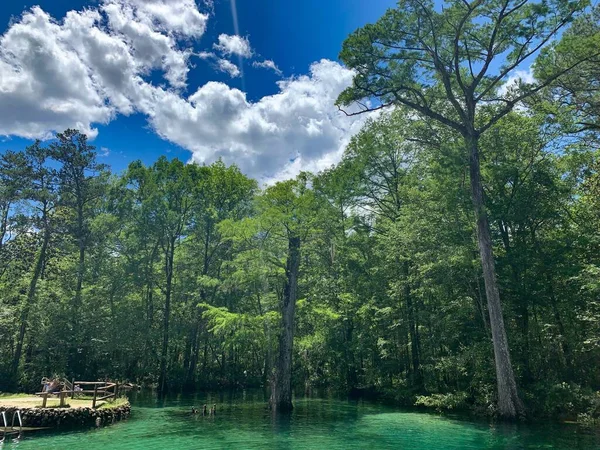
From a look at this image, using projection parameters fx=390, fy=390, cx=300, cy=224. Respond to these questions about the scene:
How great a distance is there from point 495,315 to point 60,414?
701 inches

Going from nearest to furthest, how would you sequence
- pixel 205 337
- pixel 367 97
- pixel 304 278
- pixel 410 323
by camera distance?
pixel 367 97 < pixel 410 323 < pixel 304 278 < pixel 205 337

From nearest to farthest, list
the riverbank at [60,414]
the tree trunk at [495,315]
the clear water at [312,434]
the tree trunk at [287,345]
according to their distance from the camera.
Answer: the clear water at [312,434] < the riverbank at [60,414] < the tree trunk at [495,315] < the tree trunk at [287,345]

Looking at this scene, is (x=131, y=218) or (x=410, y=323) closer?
(x=410, y=323)

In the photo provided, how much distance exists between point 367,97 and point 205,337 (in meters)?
24.6

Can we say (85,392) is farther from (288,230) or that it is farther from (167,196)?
(167,196)

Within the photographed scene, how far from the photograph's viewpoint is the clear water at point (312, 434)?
1237 centimetres

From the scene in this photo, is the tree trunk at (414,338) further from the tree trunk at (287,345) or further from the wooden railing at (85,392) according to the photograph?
the wooden railing at (85,392)

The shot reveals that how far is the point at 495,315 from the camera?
16062mm

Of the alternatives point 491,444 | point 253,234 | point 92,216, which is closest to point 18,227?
point 92,216

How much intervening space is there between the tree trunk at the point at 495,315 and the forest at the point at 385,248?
0.07 metres

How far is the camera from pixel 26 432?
1420 cm

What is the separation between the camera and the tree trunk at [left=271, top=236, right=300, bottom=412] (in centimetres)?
1966

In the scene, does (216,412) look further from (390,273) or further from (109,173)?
(109,173)

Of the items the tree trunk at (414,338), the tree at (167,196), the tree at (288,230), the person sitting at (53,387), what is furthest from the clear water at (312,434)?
the tree at (167,196)
